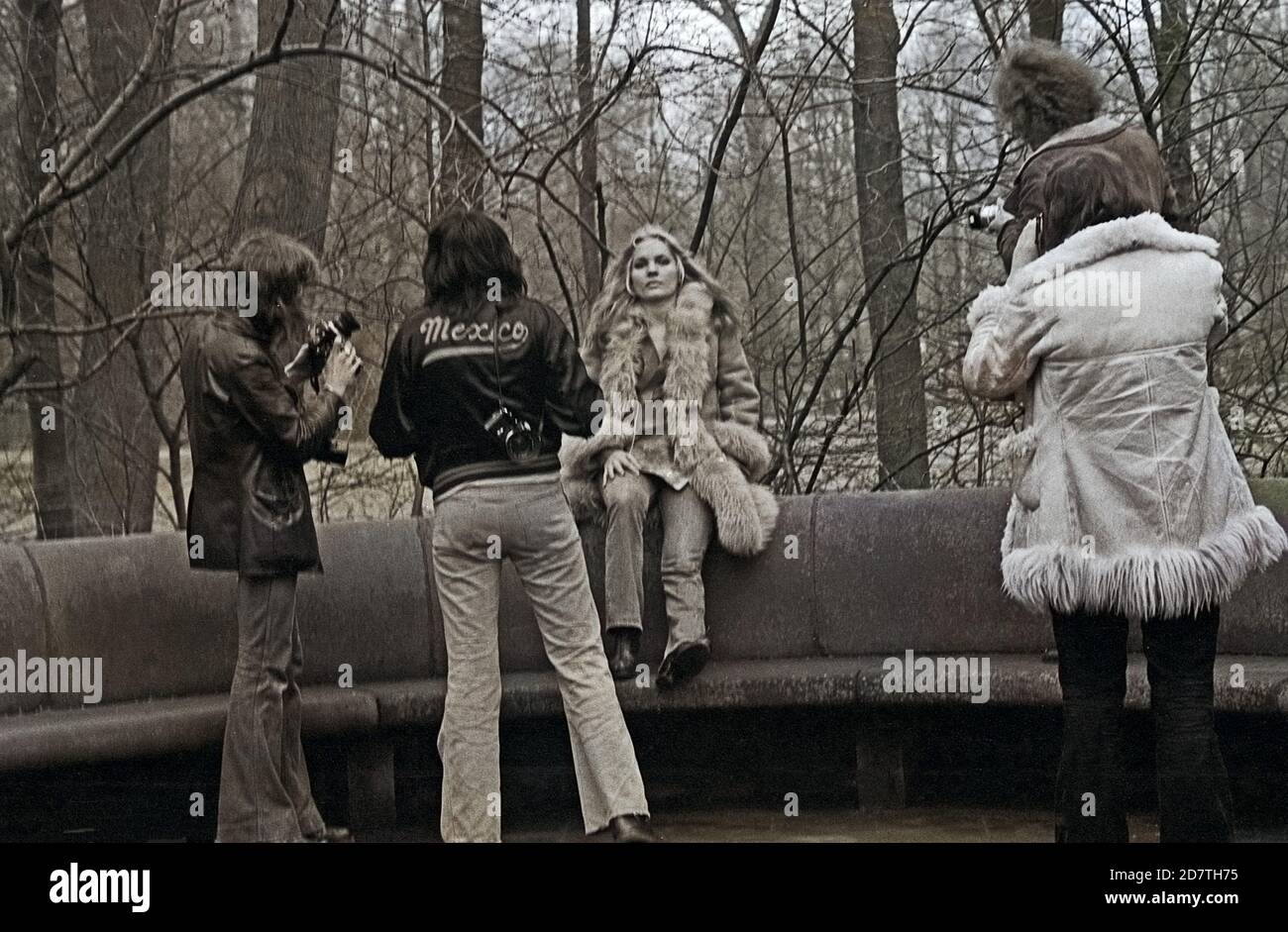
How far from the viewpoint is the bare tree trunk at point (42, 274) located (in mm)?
8430

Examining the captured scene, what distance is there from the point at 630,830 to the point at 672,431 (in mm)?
1695

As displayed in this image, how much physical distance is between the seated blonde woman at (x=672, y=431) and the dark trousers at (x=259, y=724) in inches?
54.3

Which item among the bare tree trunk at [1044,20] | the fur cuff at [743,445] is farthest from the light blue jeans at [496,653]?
the bare tree trunk at [1044,20]

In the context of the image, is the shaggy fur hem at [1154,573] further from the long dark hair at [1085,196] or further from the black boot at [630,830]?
the black boot at [630,830]

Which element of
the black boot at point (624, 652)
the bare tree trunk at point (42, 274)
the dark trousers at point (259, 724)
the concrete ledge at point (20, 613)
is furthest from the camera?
the bare tree trunk at point (42, 274)

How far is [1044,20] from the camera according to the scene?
9062 millimetres

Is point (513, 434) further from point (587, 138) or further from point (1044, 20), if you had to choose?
point (1044, 20)

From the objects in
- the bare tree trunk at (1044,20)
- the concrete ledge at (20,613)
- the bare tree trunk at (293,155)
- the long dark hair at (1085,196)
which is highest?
the bare tree trunk at (1044,20)

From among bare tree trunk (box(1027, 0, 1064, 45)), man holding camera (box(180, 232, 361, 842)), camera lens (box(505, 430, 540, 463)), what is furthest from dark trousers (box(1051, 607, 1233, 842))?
bare tree trunk (box(1027, 0, 1064, 45))

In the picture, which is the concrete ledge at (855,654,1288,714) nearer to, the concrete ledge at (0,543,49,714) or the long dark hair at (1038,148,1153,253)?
the long dark hair at (1038,148,1153,253)

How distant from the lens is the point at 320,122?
30.4ft
